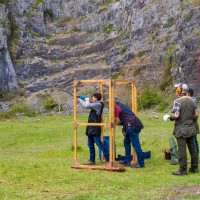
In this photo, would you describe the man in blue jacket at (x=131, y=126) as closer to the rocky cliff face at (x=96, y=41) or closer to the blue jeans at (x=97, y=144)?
the blue jeans at (x=97, y=144)

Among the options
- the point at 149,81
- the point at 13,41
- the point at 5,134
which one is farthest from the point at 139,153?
the point at 13,41

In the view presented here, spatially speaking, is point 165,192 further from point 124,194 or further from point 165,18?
point 165,18

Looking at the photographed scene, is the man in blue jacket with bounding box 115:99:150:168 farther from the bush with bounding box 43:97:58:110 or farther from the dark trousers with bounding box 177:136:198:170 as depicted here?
the bush with bounding box 43:97:58:110

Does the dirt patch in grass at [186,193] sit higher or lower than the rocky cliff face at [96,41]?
lower

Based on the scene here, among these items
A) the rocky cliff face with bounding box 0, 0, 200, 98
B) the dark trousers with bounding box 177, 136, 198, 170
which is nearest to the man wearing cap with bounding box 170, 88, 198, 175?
the dark trousers with bounding box 177, 136, 198, 170

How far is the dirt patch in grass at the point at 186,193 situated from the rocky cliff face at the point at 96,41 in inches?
1666

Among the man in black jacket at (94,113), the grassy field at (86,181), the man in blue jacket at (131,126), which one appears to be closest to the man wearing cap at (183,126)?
the grassy field at (86,181)

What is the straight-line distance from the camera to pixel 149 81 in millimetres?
57500

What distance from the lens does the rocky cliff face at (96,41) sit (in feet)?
183

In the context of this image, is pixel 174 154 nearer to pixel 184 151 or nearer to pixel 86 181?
pixel 184 151

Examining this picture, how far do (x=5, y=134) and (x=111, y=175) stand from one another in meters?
15.0

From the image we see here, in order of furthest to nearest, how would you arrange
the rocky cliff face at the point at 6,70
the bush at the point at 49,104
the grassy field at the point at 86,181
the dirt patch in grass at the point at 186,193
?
the rocky cliff face at the point at 6,70, the bush at the point at 49,104, the grassy field at the point at 86,181, the dirt patch in grass at the point at 186,193

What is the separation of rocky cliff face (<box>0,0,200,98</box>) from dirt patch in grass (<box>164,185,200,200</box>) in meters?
42.3

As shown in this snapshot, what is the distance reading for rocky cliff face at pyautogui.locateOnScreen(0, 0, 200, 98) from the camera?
183 ft
